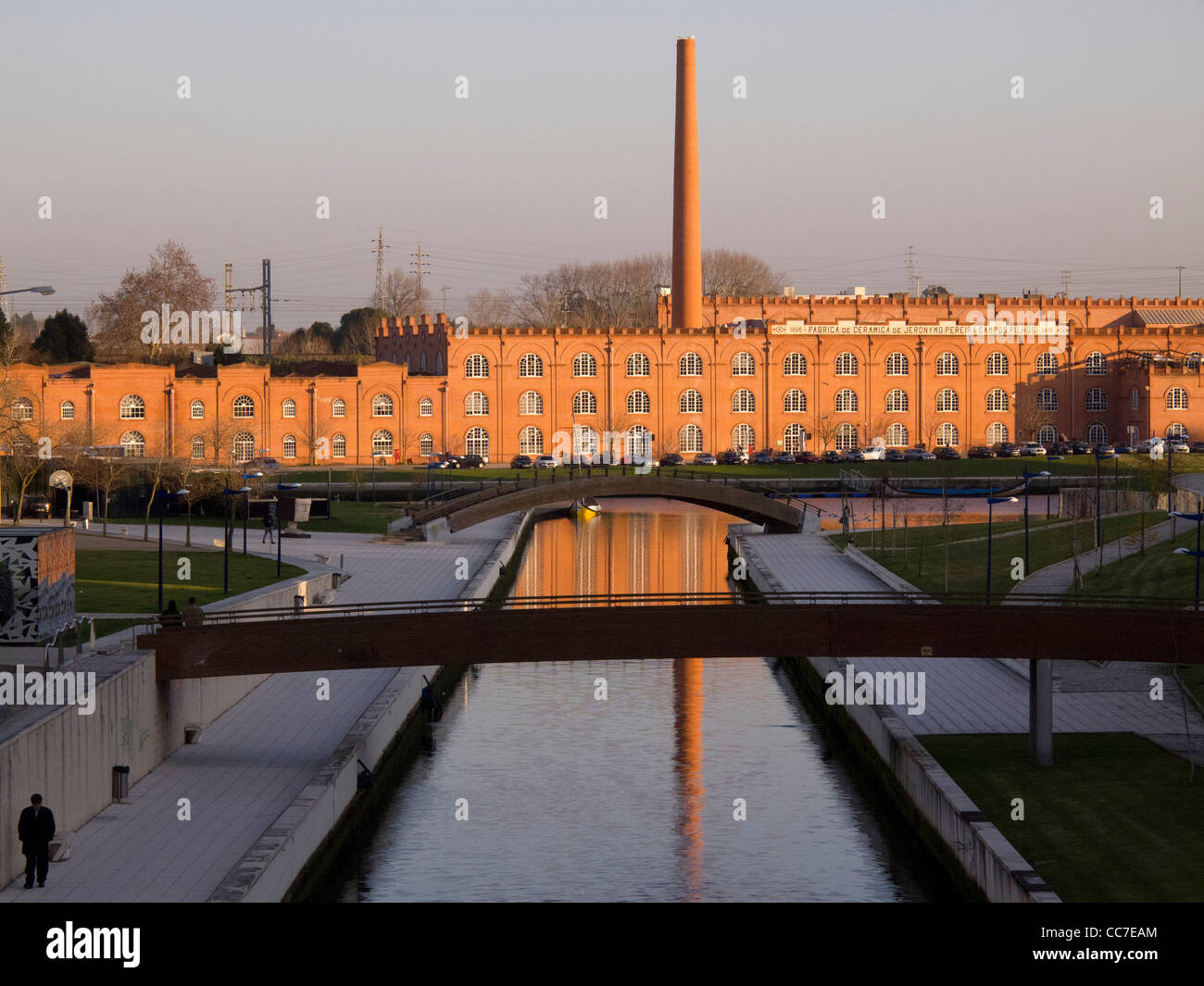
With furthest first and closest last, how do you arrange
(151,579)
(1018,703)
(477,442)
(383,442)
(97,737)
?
(477,442), (383,442), (151,579), (1018,703), (97,737)

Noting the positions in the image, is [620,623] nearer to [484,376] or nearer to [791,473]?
[791,473]

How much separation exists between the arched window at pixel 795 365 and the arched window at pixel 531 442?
14820 millimetres

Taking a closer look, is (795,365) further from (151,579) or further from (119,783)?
(119,783)

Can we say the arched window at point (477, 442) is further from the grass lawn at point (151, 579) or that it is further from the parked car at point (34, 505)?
the grass lawn at point (151, 579)

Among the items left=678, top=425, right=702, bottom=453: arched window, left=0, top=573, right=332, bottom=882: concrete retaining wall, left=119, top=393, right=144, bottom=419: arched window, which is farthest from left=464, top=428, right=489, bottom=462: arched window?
left=0, top=573, right=332, bottom=882: concrete retaining wall

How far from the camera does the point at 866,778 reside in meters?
29.3

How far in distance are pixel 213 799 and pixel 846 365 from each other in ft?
249

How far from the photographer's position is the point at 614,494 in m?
67.9

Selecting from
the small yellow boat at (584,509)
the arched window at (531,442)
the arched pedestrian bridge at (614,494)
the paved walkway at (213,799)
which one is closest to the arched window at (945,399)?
the arched window at (531,442)

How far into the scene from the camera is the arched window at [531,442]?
9462 cm

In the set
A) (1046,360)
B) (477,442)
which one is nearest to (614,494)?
(477,442)

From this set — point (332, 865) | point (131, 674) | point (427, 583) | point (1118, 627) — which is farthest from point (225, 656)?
point (427, 583)

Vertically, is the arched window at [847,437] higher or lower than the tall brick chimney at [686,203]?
lower

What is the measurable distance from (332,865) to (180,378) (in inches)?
2740
